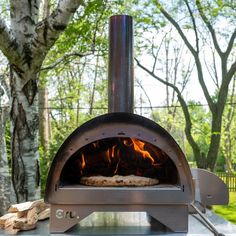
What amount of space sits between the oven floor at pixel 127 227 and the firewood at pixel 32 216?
4cm

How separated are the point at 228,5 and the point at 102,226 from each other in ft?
16.0

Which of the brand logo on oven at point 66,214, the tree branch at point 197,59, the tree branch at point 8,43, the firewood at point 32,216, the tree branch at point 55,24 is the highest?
the tree branch at point 197,59

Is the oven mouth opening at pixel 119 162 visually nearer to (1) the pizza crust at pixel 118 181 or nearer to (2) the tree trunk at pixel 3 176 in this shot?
(1) the pizza crust at pixel 118 181

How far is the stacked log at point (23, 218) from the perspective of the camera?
1.61 metres

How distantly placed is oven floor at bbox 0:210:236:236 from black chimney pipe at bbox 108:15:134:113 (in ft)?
1.86

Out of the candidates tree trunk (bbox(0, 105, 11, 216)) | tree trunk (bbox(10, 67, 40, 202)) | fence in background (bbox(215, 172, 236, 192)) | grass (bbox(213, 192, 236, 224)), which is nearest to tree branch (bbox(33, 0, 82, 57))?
tree trunk (bbox(10, 67, 40, 202))

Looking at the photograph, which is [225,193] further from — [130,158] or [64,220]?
[64,220]

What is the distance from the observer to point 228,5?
5582 millimetres

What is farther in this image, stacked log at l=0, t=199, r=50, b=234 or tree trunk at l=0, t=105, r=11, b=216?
tree trunk at l=0, t=105, r=11, b=216

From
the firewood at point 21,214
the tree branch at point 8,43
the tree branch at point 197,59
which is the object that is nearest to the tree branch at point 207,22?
the tree branch at point 197,59

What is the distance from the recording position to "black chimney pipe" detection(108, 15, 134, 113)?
6.03 ft

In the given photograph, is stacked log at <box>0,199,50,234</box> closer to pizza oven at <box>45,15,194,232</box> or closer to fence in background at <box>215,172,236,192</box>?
pizza oven at <box>45,15,194,232</box>

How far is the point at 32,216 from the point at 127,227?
0.47 meters

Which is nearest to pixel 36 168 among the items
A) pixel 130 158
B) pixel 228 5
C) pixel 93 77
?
pixel 130 158
